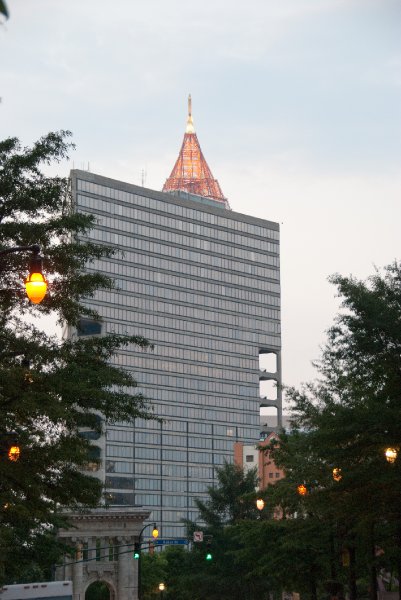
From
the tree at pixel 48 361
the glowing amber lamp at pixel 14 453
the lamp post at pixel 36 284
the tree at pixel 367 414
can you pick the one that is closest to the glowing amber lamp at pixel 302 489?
the tree at pixel 367 414

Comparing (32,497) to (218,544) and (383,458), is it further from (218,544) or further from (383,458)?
(218,544)

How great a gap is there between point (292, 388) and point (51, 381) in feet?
86.5

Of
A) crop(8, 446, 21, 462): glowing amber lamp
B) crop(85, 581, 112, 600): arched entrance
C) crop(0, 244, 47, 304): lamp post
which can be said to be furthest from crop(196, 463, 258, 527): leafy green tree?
crop(0, 244, 47, 304): lamp post

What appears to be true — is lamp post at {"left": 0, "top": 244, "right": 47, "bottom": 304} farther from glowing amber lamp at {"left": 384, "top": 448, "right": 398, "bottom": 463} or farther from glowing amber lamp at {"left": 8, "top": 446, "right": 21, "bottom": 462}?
glowing amber lamp at {"left": 384, "top": 448, "right": 398, "bottom": 463}

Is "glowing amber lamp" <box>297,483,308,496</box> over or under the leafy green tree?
under

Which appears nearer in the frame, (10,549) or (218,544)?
(10,549)

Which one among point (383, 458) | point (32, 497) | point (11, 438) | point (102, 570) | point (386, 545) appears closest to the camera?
point (11, 438)

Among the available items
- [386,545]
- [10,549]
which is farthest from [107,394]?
[10,549]

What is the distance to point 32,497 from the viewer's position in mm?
32469

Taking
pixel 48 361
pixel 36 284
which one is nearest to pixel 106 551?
pixel 48 361

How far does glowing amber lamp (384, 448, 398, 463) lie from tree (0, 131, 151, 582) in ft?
26.2

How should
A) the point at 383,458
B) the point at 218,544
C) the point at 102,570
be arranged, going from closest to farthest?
the point at 383,458 < the point at 218,544 < the point at 102,570

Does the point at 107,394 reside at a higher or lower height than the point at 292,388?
lower

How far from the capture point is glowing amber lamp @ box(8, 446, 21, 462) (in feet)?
98.8
